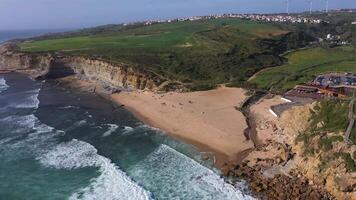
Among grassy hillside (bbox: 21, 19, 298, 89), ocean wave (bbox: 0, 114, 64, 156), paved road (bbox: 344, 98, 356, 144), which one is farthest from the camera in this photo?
grassy hillside (bbox: 21, 19, 298, 89)

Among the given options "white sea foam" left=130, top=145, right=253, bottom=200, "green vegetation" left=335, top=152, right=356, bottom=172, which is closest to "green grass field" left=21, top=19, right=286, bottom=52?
"white sea foam" left=130, top=145, right=253, bottom=200

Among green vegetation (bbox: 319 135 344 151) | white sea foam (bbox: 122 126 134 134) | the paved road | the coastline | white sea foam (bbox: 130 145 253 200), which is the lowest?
the coastline

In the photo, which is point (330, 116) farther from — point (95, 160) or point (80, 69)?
point (80, 69)

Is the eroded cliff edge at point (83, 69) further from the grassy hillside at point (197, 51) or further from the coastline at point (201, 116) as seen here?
the coastline at point (201, 116)

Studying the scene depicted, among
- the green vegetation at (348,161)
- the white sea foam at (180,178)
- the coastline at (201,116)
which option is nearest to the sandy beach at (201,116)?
the coastline at (201,116)

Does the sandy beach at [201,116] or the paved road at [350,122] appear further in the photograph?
the sandy beach at [201,116]

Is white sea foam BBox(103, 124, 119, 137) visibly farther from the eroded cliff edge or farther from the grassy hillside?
the grassy hillside

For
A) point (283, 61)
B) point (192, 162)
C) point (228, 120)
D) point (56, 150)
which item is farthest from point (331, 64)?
point (56, 150)
